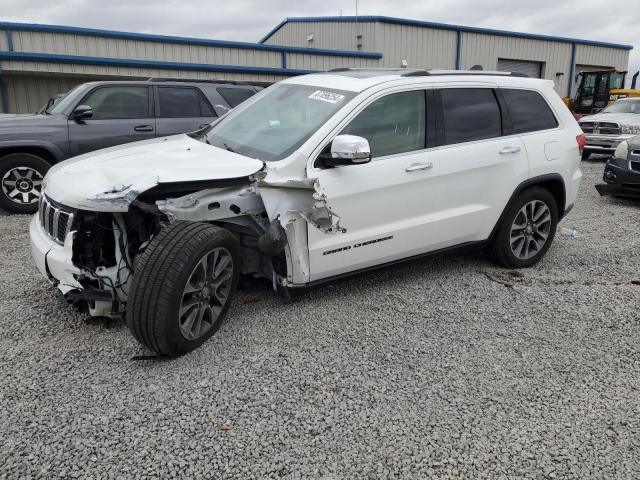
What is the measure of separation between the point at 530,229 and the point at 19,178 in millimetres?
6181

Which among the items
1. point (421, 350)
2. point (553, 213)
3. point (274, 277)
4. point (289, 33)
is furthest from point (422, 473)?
point (289, 33)

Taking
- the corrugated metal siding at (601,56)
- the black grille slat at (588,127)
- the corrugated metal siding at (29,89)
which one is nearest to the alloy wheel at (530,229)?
the black grille slat at (588,127)

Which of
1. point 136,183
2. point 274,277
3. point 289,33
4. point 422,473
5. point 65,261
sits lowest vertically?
point 422,473

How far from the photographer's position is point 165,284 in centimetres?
313

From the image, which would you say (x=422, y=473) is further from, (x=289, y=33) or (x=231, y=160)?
(x=289, y=33)

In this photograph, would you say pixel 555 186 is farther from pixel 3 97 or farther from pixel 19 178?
pixel 3 97

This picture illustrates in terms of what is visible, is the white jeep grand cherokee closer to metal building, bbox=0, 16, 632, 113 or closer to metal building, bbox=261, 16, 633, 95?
metal building, bbox=0, 16, 632, 113

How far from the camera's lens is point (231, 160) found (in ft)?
12.3

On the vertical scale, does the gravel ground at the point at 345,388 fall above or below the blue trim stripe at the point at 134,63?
below

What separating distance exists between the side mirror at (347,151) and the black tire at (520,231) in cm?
183

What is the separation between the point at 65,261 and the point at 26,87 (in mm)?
13881

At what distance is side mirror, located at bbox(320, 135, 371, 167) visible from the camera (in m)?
3.58

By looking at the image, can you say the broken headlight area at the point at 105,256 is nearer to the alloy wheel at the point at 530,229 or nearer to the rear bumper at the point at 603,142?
the alloy wheel at the point at 530,229

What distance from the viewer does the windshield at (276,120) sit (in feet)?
12.9
